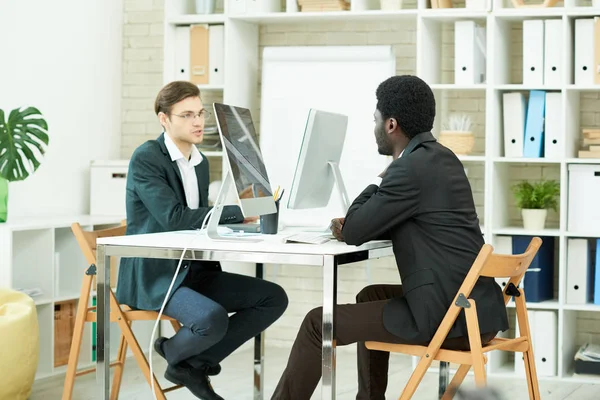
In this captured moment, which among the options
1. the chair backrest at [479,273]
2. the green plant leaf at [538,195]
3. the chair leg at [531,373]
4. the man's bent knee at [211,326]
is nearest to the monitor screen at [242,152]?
the man's bent knee at [211,326]

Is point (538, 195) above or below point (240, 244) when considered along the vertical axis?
above

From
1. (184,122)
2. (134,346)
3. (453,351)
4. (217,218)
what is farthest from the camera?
(184,122)

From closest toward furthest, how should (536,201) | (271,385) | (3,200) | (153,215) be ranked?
(153,215) → (3,200) → (271,385) → (536,201)

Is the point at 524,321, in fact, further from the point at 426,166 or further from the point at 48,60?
the point at 48,60

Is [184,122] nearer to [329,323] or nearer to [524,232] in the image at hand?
[329,323]

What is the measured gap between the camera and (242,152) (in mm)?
3373

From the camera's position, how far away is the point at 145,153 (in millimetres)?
3633

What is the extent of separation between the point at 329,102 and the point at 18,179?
1774 mm

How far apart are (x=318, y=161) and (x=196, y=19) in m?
1.91

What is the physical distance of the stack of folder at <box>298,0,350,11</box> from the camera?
502cm

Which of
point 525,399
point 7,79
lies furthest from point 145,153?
point 525,399

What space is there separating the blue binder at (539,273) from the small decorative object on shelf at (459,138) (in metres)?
0.54

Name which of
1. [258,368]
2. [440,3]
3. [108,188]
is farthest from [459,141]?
[108,188]

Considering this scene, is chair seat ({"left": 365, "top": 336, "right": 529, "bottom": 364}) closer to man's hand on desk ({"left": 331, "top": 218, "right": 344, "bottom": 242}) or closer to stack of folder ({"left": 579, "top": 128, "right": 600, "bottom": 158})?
man's hand on desk ({"left": 331, "top": 218, "right": 344, "bottom": 242})
